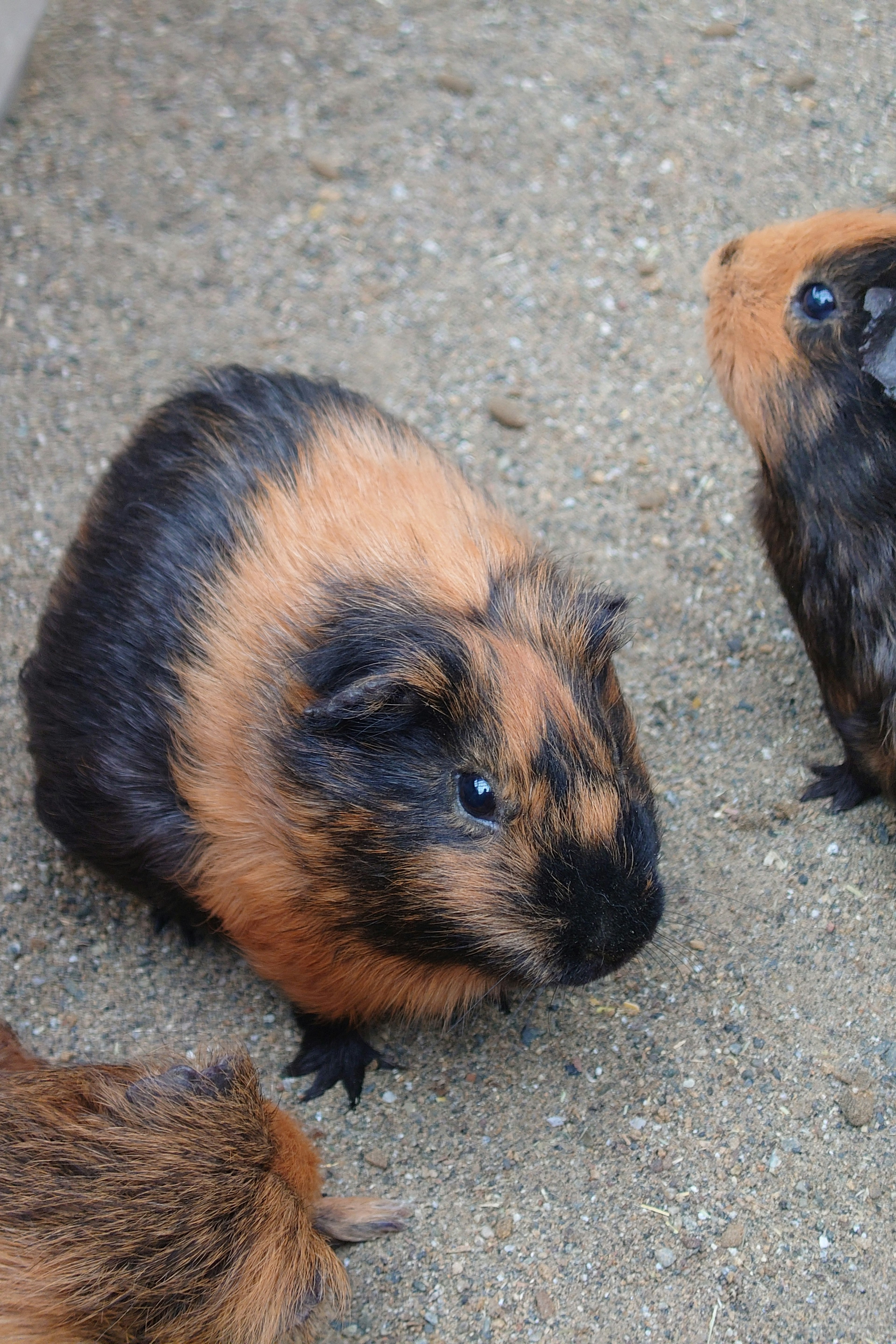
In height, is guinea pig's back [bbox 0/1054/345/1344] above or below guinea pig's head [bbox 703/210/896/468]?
below

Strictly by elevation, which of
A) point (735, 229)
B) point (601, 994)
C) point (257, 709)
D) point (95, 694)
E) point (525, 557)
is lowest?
point (601, 994)

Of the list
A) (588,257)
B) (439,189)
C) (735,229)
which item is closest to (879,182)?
(735,229)

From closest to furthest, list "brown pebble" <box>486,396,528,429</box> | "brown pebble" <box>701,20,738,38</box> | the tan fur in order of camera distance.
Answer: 1. the tan fur
2. "brown pebble" <box>486,396,528,429</box>
3. "brown pebble" <box>701,20,738,38</box>

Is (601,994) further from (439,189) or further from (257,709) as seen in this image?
(439,189)

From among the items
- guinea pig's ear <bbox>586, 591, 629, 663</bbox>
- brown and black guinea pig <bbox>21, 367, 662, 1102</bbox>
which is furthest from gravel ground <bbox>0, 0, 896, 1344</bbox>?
guinea pig's ear <bbox>586, 591, 629, 663</bbox>

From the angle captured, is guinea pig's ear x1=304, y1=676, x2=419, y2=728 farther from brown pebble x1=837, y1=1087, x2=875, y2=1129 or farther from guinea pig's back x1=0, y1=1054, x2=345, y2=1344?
brown pebble x1=837, y1=1087, x2=875, y2=1129

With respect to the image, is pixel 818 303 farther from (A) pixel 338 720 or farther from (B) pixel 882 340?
(A) pixel 338 720

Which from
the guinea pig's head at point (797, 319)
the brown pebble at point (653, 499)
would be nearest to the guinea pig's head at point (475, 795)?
the guinea pig's head at point (797, 319)
